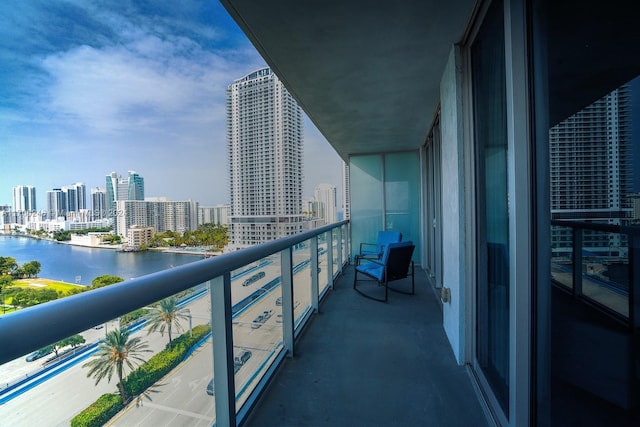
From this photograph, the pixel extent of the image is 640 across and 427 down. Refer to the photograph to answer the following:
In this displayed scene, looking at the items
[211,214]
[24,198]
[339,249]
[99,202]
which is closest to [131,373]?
[339,249]

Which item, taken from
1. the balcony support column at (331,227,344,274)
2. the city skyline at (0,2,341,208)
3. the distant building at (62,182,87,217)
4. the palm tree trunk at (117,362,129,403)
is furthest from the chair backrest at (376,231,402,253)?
the distant building at (62,182,87,217)

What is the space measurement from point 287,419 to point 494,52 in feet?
8.23

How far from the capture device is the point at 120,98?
10242 millimetres

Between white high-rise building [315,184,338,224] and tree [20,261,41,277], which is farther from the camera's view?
white high-rise building [315,184,338,224]

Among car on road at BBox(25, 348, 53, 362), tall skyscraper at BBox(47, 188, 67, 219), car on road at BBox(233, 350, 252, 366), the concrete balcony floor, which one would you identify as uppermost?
tall skyscraper at BBox(47, 188, 67, 219)

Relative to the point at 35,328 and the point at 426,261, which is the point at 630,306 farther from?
the point at 426,261

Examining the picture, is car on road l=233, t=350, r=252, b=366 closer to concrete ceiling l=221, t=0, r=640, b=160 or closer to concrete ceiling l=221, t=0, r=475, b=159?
concrete ceiling l=221, t=0, r=640, b=160

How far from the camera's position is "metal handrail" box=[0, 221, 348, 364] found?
545mm

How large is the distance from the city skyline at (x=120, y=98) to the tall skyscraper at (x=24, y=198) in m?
0.11

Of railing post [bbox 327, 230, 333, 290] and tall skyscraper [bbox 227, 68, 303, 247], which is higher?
tall skyscraper [bbox 227, 68, 303, 247]

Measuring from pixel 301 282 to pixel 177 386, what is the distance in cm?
173

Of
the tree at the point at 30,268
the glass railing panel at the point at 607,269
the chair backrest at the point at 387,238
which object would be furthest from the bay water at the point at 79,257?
the chair backrest at the point at 387,238

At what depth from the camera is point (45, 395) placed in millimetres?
698

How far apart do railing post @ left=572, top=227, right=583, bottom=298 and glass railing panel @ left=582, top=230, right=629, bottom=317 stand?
0.01 m
